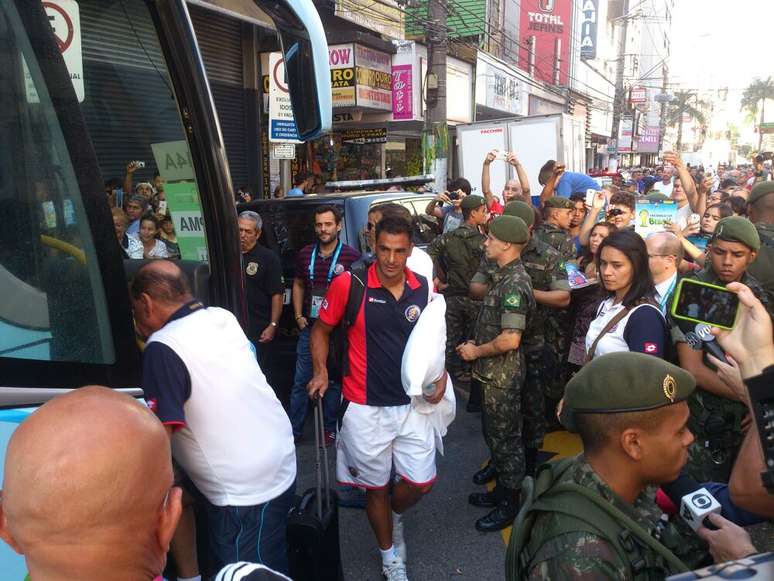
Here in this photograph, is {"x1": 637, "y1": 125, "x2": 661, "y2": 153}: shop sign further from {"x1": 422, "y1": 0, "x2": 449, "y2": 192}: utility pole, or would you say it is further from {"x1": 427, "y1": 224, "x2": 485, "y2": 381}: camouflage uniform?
{"x1": 427, "y1": 224, "x2": 485, "y2": 381}: camouflage uniform

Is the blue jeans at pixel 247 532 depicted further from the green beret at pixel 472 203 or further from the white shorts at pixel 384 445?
the green beret at pixel 472 203

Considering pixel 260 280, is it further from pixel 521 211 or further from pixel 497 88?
pixel 497 88

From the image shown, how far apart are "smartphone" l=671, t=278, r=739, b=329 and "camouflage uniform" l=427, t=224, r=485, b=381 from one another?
390 cm

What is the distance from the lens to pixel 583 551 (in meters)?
1.54

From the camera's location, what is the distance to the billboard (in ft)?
97.8

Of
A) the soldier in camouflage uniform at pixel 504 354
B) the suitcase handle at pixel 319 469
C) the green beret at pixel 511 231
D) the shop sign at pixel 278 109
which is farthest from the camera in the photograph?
the shop sign at pixel 278 109

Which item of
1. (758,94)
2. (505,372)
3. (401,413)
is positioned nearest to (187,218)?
(401,413)

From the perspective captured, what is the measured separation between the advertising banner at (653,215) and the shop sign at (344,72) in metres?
8.17

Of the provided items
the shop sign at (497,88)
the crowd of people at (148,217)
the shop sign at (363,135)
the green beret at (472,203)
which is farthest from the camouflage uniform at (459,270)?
the shop sign at (497,88)

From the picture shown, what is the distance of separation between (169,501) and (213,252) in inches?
75.4

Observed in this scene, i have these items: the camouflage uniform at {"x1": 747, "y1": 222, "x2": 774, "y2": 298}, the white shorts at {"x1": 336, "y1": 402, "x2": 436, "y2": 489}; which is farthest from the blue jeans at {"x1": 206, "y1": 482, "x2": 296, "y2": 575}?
the camouflage uniform at {"x1": 747, "y1": 222, "x2": 774, "y2": 298}

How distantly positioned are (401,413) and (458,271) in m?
2.95

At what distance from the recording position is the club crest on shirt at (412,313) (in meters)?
3.41

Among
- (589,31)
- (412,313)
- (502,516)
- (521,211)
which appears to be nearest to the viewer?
(412,313)
